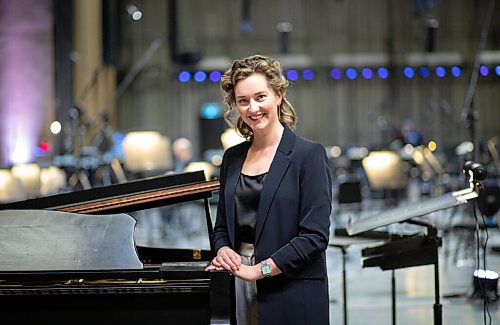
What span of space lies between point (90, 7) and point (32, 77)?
5221 millimetres

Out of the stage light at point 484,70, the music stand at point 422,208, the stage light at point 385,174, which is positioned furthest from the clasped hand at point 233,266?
the stage light at point 484,70

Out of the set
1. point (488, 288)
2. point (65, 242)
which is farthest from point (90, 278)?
point (488, 288)

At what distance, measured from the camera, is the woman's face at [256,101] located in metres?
2.25

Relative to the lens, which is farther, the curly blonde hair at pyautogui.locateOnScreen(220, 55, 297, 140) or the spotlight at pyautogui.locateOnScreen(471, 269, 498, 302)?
the spotlight at pyautogui.locateOnScreen(471, 269, 498, 302)

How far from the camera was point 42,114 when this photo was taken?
1243 cm

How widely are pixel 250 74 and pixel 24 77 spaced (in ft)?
33.0

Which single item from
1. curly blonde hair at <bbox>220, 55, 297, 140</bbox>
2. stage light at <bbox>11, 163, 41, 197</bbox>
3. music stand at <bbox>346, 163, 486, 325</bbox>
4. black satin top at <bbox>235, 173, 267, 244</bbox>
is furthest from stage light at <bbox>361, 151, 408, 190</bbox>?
black satin top at <bbox>235, 173, 267, 244</bbox>

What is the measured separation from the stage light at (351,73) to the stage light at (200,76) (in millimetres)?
3629

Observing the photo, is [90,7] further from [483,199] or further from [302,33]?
[483,199]

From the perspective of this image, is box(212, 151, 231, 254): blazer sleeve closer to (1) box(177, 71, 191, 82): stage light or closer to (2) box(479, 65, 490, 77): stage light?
(1) box(177, 71, 191, 82): stage light

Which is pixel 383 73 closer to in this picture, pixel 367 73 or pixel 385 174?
pixel 367 73

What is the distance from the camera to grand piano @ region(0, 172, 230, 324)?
229 cm

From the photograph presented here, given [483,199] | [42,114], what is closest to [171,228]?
[42,114]

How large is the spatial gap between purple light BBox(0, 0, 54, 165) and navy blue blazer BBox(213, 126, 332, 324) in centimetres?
912
